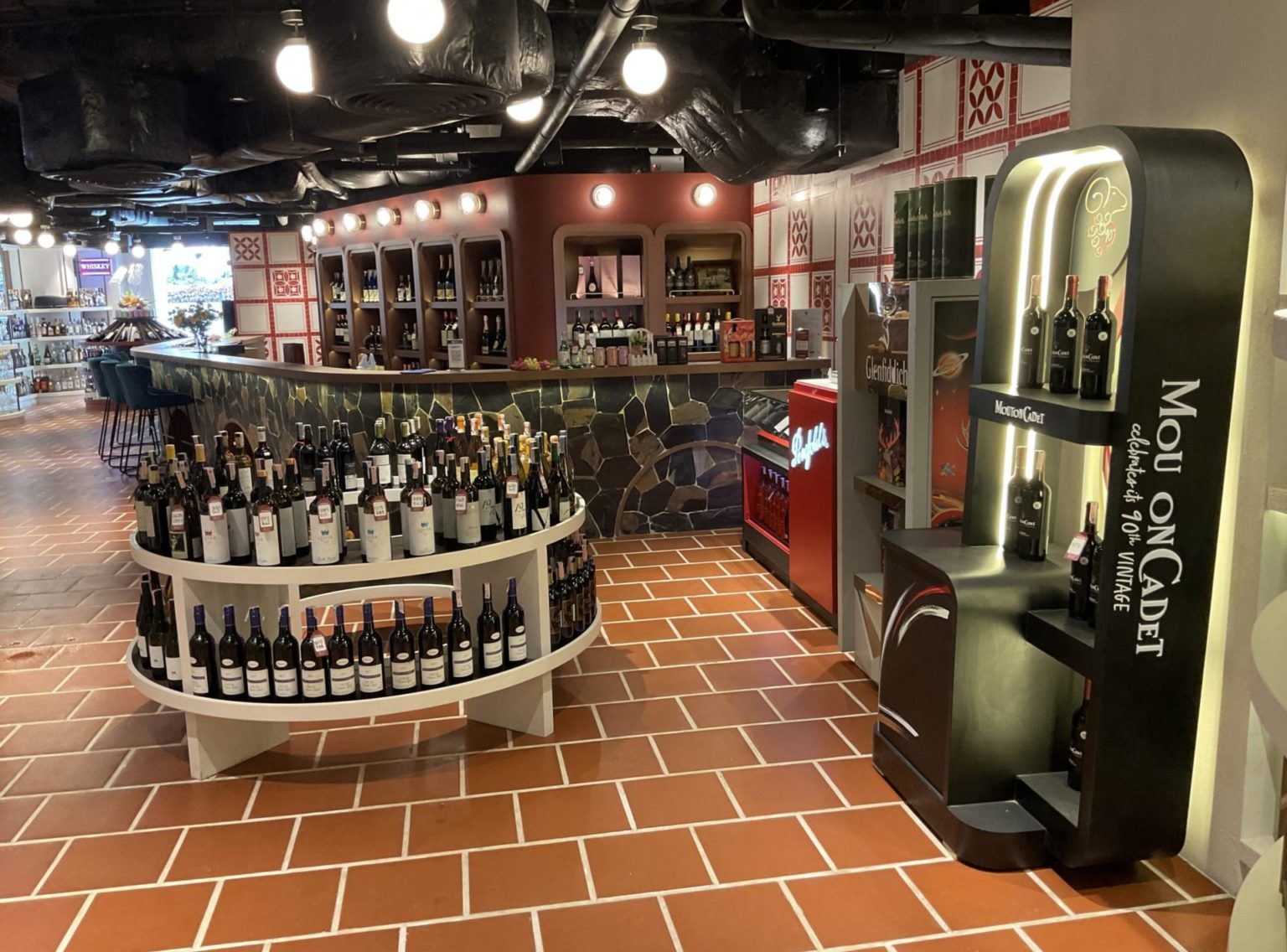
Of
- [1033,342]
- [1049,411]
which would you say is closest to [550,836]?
[1049,411]

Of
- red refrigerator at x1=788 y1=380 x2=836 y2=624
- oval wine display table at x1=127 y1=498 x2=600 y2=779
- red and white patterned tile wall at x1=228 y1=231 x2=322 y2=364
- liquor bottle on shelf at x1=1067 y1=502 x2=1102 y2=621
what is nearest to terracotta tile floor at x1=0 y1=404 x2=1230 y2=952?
oval wine display table at x1=127 y1=498 x2=600 y2=779

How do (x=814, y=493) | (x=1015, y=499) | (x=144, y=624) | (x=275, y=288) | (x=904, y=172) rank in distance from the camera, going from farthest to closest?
(x=275, y=288)
(x=904, y=172)
(x=814, y=493)
(x=144, y=624)
(x=1015, y=499)

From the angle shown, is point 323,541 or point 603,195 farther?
point 603,195

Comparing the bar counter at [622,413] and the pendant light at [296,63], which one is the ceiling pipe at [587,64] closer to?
the pendant light at [296,63]

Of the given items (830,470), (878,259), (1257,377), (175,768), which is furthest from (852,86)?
(175,768)

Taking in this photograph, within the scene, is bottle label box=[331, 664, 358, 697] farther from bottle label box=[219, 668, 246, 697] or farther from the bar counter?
the bar counter

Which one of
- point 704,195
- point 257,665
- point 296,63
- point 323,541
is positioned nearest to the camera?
point 323,541

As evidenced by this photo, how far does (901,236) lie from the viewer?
425cm

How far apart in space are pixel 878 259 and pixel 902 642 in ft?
12.5

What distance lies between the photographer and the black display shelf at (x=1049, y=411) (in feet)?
8.78

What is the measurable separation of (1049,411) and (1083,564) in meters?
0.49

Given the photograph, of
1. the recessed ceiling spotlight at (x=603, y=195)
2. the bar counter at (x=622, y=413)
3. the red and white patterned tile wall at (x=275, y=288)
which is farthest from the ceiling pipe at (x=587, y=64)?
the red and white patterned tile wall at (x=275, y=288)

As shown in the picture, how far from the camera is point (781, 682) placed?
4598 millimetres

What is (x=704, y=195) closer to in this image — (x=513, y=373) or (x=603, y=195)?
(x=603, y=195)
